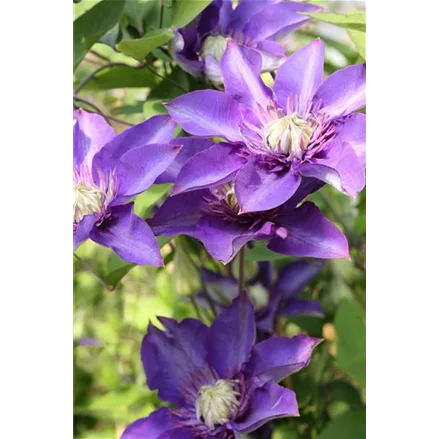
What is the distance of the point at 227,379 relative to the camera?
486mm

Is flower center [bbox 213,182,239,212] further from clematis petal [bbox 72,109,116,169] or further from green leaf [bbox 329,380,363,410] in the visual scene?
green leaf [bbox 329,380,363,410]

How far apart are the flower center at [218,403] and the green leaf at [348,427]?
13 cm

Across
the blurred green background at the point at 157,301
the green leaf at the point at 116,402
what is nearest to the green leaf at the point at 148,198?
the blurred green background at the point at 157,301

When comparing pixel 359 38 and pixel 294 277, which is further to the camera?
pixel 294 277

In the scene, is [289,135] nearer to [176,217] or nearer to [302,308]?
[176,217]

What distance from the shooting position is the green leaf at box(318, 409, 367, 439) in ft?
1.82

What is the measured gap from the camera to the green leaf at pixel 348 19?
0.44 meters

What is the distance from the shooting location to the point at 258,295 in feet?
2.25

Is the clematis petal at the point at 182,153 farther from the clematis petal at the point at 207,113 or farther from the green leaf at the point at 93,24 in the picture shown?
the green leaf at the point at 93,24

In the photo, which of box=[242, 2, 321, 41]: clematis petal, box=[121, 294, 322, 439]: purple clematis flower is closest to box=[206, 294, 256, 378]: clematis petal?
box=[121, 294, 322, 439]: purple clematis flower

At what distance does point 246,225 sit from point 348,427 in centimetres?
22

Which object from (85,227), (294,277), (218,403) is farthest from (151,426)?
(294,277)
